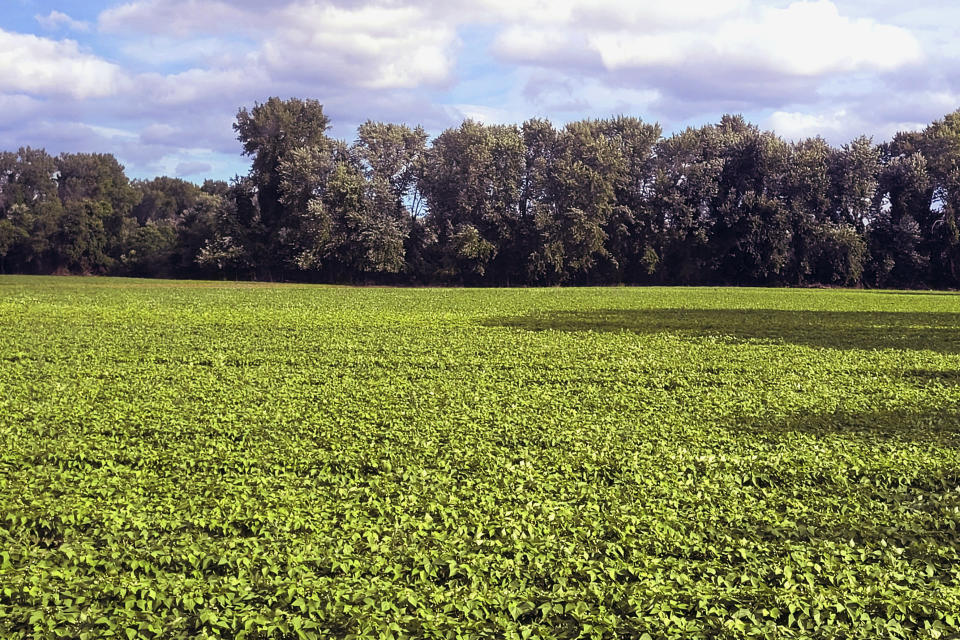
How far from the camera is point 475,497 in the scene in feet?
22.5

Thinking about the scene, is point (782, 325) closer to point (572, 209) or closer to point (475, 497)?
point (475, 497)

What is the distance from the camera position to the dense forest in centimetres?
5409

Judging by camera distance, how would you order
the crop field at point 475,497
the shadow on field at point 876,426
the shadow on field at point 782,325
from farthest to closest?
the shadow on field at point 782,325 → the shadow on field at point 876,426 → the crop field at point 475,497

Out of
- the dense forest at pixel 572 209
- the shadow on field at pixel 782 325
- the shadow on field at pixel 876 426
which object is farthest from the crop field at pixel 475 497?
the dense forest at pixel 572 209

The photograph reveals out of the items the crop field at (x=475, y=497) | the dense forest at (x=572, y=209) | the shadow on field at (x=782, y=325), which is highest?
the dense forest at (x=572, y=209)

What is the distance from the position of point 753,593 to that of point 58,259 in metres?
66.6

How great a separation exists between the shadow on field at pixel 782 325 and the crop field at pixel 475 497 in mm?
3927

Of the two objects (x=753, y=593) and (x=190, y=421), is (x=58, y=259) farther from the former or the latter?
(x=753, y=593)

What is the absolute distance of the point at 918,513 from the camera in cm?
675

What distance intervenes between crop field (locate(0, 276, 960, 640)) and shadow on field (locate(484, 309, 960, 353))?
3.93 m

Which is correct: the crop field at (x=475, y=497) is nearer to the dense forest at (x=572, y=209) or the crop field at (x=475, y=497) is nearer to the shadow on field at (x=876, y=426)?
the shadow on field at (x=876, y=426)

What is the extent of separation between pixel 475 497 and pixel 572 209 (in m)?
48.3

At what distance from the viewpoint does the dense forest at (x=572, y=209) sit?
177ft

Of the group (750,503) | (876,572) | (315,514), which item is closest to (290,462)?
(315,514)
